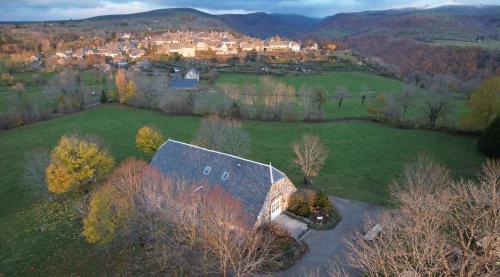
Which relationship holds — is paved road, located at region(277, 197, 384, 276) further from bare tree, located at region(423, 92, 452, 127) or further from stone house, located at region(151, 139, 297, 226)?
bare tree, located at region(423, 92, 452, 127)

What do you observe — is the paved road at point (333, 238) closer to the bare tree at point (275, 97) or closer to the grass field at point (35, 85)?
the bare tree at point (275, 97)

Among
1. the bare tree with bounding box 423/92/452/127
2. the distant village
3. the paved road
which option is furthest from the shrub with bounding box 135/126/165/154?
the distant village

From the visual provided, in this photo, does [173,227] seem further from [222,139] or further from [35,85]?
[35,85]

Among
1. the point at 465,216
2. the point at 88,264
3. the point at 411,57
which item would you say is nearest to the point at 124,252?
the point at 88,264

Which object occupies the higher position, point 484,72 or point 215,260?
point 484,72

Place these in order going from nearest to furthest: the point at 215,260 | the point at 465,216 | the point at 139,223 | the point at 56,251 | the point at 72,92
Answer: the point at 465,216, the point at 215,260, the point at 139,223, the point at 56,251, the point at 72,92

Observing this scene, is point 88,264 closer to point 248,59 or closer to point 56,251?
point 56,251

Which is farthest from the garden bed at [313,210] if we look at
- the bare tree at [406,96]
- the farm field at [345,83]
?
the farm field at [345,83]

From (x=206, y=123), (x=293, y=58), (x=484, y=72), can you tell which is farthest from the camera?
(x=293, y=58)
